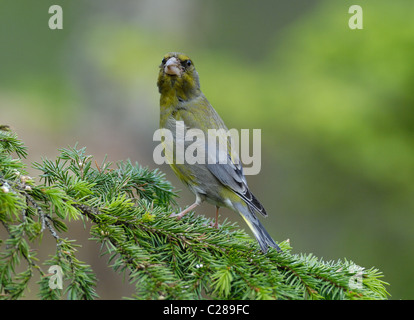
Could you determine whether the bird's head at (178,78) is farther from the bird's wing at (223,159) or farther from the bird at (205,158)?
the bird's wing at (223,159)

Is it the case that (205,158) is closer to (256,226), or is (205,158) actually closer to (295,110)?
(256,226)

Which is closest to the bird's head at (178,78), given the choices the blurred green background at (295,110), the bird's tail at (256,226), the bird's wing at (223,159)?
the bird's wing at (223,159)

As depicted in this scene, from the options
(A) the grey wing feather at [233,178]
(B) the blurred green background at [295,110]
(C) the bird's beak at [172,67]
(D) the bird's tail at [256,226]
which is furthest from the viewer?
(B) the blurred green background at [295,110]

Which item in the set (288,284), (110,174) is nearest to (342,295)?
(288,284)

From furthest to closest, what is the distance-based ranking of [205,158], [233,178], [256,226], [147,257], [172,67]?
[172,67] < [205,158] < [233,178] < [256,226] < [147,257]

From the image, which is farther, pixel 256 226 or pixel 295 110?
pixel 295 110

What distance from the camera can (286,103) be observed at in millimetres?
6645

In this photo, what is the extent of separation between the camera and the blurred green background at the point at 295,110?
5.83 metres

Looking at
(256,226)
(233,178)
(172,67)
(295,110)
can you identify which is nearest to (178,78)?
(172,67)

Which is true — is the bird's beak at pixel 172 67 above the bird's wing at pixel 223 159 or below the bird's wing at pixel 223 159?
above

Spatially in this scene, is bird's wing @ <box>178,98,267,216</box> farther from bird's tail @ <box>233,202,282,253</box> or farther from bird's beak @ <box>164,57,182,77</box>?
A: bird's beak @ <box>164,57,182,77</box>

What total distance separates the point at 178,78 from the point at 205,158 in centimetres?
91

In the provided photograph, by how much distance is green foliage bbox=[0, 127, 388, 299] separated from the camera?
2.28 meters

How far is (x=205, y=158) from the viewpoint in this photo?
4.18 metres
